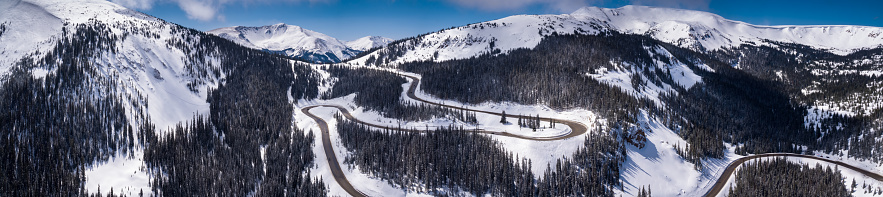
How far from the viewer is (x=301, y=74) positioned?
620 feet

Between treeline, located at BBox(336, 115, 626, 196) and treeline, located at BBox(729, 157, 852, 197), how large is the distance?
24566 mm

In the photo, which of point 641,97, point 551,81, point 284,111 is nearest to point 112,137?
point 284,111

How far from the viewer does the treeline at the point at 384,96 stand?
4537 inches

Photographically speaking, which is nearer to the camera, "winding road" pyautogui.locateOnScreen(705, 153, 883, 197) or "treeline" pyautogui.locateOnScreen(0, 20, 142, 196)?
"treeline" pyautogui.locateOnScreen(0, 20, 142, 196)

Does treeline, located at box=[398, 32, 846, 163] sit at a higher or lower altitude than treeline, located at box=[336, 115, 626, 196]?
higher

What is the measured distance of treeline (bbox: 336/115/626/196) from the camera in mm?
74375

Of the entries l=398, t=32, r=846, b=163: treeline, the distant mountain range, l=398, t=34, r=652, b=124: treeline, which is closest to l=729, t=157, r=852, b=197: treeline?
the distant mountain range

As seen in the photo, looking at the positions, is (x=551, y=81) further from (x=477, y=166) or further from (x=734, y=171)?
(x=477, y=166)

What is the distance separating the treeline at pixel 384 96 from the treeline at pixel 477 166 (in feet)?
75.6

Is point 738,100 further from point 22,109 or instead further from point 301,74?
point 22,109

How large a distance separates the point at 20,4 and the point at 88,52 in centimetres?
5535

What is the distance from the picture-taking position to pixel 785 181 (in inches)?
3194

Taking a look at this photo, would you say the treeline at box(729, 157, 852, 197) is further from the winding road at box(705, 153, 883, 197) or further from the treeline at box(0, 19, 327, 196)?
the treeline at box(0, 19, 327, 196)

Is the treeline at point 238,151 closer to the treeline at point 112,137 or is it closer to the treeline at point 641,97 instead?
the treeline at point 112,137
